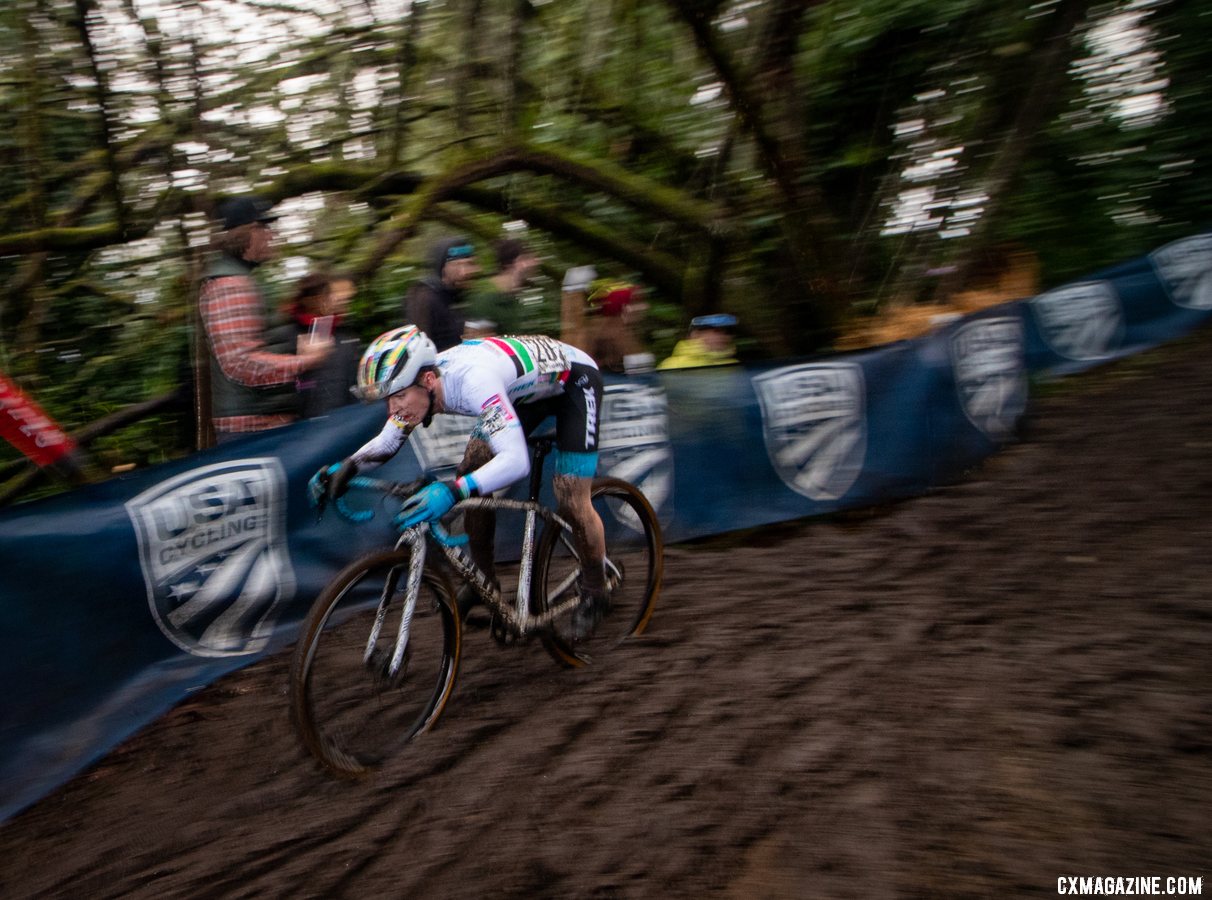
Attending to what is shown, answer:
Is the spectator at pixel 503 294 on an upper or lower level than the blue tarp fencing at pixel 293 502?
upper

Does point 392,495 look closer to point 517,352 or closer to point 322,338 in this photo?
point 517,352

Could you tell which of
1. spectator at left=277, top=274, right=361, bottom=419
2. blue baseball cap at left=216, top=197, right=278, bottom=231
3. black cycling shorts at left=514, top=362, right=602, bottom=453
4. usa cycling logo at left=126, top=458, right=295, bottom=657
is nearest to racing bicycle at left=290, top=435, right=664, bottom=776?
black cycling shorts at left=514, top=362, right=602, bottom=453

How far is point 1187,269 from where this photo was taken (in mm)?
11773

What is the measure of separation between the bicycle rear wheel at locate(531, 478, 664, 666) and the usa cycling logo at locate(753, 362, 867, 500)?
197 centimetres

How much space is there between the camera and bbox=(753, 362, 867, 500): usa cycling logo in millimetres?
6949

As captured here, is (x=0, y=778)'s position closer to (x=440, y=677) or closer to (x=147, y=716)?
(x=147, y=716)

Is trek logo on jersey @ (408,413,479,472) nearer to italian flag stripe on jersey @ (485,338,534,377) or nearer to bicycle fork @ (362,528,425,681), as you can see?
italian flag stripe on jersey @ (485,338,534,377)

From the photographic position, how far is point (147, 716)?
412 cm

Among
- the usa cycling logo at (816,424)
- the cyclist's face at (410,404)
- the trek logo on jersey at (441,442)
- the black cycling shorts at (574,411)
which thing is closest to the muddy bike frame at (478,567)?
the black cycling shorts at (574,411)

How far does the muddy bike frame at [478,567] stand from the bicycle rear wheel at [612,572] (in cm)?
3

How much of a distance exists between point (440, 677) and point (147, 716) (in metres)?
1.28

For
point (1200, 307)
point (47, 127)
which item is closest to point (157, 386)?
point (47, 127)

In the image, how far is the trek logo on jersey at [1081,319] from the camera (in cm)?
980

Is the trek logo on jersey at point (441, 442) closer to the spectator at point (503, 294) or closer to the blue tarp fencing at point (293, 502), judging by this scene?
the blue tarp fencing at point (293, 502)
